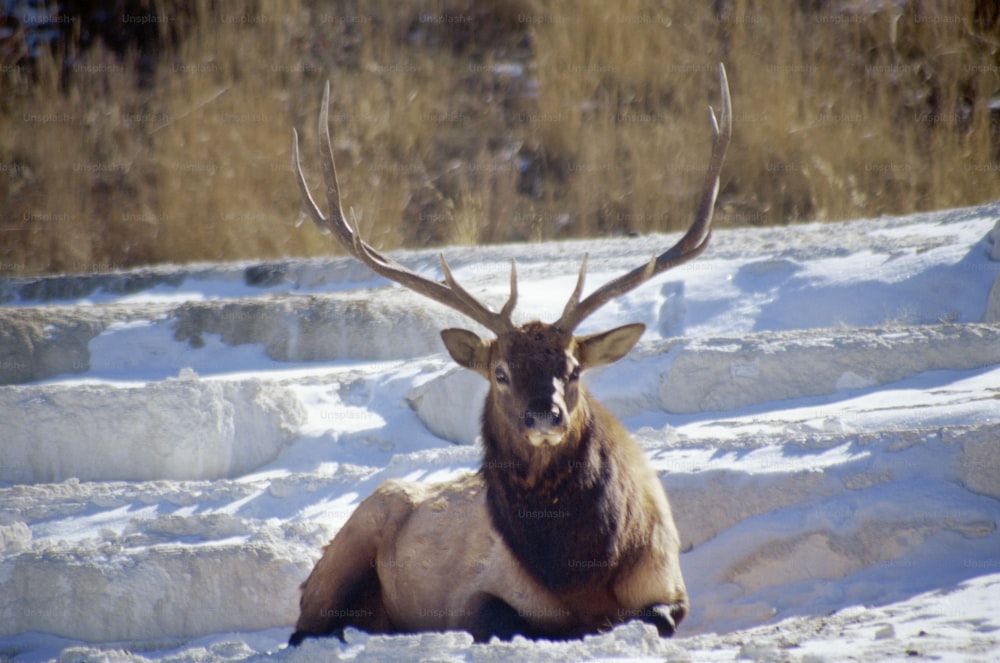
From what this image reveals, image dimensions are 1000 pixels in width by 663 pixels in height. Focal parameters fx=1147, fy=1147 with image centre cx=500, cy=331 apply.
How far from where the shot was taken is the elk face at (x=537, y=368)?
3.98 meters

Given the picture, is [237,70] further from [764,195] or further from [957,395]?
[957,395]

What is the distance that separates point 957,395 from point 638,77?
30.8 ft

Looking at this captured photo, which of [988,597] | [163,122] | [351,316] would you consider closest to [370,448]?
[351,316]

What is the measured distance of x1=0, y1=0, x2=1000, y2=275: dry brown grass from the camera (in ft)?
40.2

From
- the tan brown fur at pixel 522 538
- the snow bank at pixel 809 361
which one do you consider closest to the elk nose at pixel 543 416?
the tan brown fur at pixel 522 538

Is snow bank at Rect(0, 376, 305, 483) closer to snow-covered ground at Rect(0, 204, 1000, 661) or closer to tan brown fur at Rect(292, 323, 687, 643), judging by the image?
snow-covered ground at Rect(0, 204, 1000, 661)

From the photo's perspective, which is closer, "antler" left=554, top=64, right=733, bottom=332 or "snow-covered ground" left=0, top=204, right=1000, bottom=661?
"snow-covered ground" left=0, top=204, right=1000, bottom=661

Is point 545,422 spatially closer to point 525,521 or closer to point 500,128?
point 525,521

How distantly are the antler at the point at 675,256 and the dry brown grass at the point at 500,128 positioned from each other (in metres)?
6.67

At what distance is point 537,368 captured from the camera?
13.8ft

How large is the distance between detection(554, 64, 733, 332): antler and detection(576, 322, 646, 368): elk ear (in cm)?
13

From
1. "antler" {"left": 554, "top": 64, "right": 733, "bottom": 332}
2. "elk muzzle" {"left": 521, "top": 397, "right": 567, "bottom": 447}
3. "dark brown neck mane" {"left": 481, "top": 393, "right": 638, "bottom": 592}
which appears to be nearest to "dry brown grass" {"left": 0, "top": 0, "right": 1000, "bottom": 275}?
"antler" {"left": 554, "top": 64, "right": 733, "bottom": 332}

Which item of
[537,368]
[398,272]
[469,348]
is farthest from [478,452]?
[537,368]

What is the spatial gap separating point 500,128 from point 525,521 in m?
11.1
